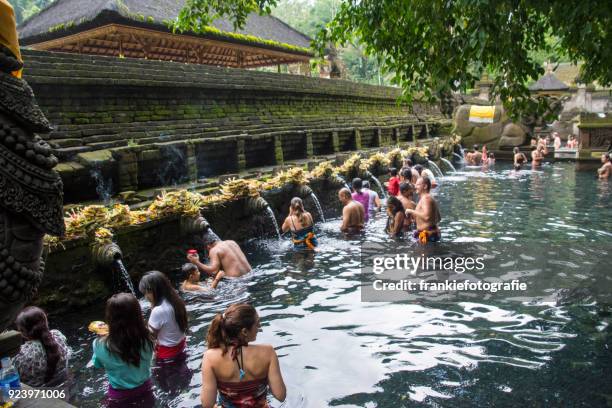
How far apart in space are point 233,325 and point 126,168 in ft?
23.3

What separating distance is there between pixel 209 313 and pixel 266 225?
14.9 ft

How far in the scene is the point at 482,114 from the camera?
27656 mm

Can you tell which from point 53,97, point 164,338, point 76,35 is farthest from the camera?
point 76,35

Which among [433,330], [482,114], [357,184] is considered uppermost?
[482,114]

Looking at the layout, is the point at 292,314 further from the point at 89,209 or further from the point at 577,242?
the point at 577,242

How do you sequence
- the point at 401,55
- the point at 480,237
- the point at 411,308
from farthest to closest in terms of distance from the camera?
the point at 480,237
the point at 411,308
the point at 401,55

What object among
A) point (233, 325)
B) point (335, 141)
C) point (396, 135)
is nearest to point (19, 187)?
point (233, 325)

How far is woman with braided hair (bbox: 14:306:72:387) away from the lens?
13.2 ft

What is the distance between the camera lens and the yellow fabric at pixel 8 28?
1.75m

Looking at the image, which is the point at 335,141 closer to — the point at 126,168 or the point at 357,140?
the point at 357,140

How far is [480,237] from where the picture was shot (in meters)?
9.81

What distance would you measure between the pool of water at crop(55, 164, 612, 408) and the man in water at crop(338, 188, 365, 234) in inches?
11.7

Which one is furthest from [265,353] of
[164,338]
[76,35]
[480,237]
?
[76,35]

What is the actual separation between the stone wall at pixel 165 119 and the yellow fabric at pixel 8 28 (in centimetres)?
459
